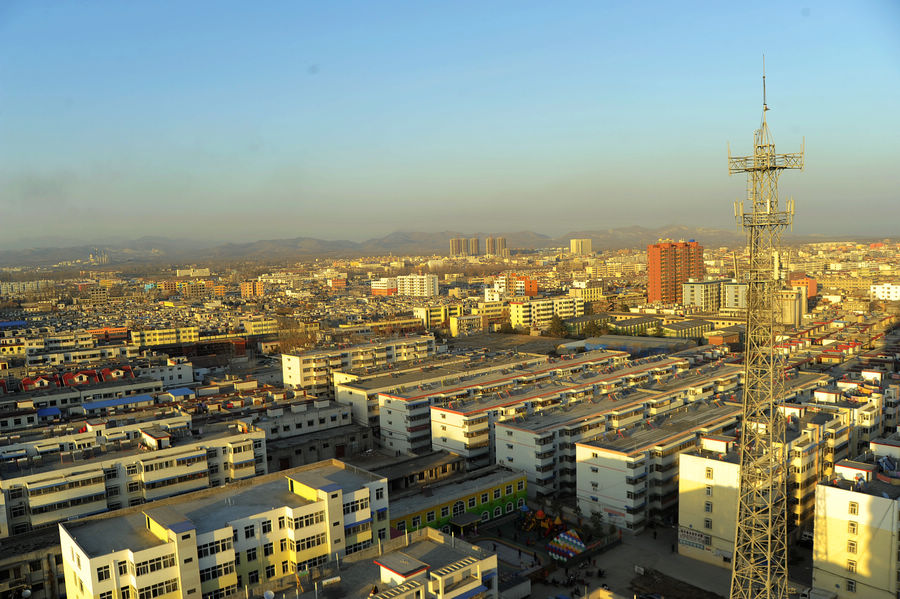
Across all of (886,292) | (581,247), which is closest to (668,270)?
(886,292)

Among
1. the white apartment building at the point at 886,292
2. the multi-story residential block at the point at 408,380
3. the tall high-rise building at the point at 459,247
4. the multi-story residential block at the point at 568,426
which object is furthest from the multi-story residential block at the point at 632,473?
the tall high-rise building at the point at 459,247

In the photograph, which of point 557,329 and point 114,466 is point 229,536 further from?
point 557,329

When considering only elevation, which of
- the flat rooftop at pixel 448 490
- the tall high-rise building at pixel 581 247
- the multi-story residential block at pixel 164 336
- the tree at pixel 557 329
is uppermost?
the tall high-rise building at pixel 581 247

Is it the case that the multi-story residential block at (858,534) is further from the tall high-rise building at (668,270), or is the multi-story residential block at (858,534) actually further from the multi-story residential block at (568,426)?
the tall high-rise building at (668,270)

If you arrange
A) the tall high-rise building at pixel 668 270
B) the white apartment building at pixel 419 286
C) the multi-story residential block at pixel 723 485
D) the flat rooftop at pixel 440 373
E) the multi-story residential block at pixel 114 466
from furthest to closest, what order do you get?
the white apartment building at pixel 419 286
the tall high-rise building at pixel 668 270
the flat rooftop at pixel 440 373
the multi-story residential block at pixel 114 466
the multi-story residential block at pixel 723 485

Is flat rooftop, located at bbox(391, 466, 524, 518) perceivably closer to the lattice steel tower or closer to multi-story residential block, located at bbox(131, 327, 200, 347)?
the lattice steel tower

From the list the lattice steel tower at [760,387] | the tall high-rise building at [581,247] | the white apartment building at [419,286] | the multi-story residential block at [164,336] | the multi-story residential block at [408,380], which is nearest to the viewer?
the lattice steel tower at [760,387]

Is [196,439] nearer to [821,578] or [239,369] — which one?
[821,578]

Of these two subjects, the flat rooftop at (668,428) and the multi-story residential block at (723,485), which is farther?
the flat rooftop at (668,428)
